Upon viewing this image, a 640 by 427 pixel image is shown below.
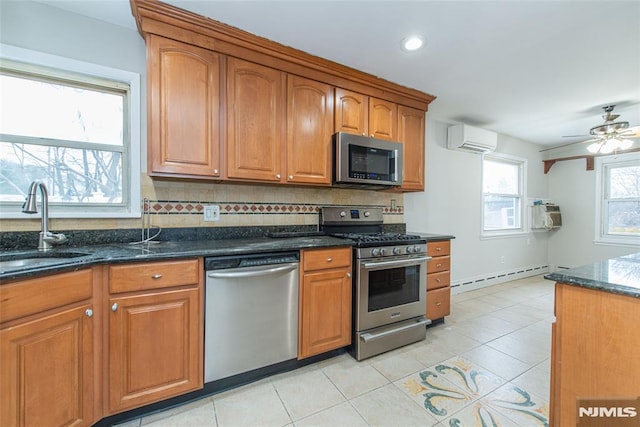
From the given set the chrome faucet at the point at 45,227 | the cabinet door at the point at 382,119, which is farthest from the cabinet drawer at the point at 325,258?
the chrome faucet at the point at 45,227

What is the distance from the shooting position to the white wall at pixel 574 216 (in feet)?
15.1

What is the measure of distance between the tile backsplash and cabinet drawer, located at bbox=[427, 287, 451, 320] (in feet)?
3.85

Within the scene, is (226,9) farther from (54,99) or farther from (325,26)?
(54,99)

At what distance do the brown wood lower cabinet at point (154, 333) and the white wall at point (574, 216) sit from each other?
20.0 ft

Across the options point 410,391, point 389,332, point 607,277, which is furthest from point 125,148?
point 607,277

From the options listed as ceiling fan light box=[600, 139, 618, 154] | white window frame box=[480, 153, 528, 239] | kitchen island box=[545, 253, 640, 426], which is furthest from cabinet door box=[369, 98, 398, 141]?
ceiling fan light box=[600, 139, 618, 154]

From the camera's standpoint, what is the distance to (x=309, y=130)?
229 centimetres

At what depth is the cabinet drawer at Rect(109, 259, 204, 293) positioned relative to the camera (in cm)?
139

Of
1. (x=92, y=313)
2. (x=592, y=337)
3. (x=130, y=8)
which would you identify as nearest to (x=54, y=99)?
(x=130, y=8)

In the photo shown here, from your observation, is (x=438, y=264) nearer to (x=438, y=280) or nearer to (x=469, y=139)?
(x=438, y=280)

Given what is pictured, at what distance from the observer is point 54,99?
1.77 m

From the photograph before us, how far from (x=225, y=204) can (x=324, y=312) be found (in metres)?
1.18

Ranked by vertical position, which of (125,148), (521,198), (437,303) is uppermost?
(125,148)

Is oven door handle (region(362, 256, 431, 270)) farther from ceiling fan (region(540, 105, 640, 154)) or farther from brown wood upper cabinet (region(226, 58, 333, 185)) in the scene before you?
ceiling fan (region(540, 105, 640, 154))
